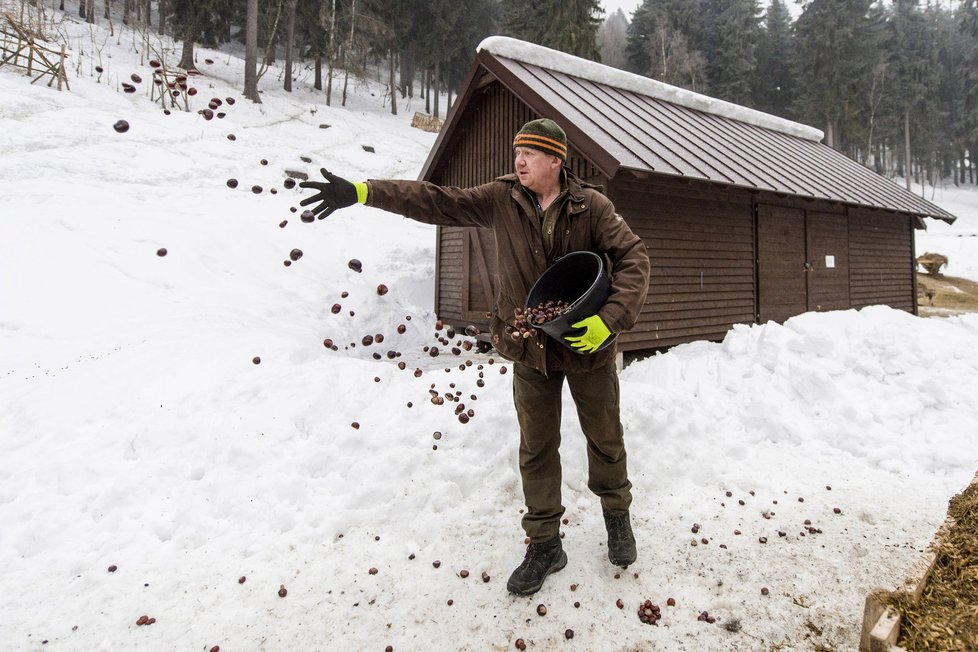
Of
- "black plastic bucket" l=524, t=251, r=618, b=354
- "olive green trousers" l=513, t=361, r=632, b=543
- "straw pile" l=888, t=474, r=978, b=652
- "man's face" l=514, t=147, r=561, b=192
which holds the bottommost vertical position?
"straw pile" l=888, t=474, r=978, b=652

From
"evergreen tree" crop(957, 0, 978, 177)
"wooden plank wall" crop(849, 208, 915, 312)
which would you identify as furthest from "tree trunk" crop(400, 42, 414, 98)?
"evergreen tree" crop(957, 0, 978, 177)

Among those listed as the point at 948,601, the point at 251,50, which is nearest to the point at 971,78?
the point at 251,50

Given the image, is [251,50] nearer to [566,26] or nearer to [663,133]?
[566,26]

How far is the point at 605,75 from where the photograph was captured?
9.05 m

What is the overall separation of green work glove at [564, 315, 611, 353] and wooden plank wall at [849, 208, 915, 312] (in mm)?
10379

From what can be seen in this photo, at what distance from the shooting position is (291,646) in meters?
2.53

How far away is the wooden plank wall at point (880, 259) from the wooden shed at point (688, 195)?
45 millimetres

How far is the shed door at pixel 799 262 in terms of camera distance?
8.85m

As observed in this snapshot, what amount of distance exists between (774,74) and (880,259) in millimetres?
34943

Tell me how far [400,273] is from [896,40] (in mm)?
46789

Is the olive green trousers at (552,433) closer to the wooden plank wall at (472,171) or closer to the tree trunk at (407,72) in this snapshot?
the wooden plank wall at (472,171)

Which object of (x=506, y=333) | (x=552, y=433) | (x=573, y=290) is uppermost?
(x=573, y=290)

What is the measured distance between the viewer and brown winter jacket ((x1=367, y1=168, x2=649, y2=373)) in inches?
111

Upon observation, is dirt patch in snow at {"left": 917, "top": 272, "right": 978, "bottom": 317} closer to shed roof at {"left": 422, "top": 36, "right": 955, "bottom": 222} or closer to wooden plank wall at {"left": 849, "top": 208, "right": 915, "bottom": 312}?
wooden plank wall at {"left": 849, "top": 208, "right": 915, "bottom": 312}
